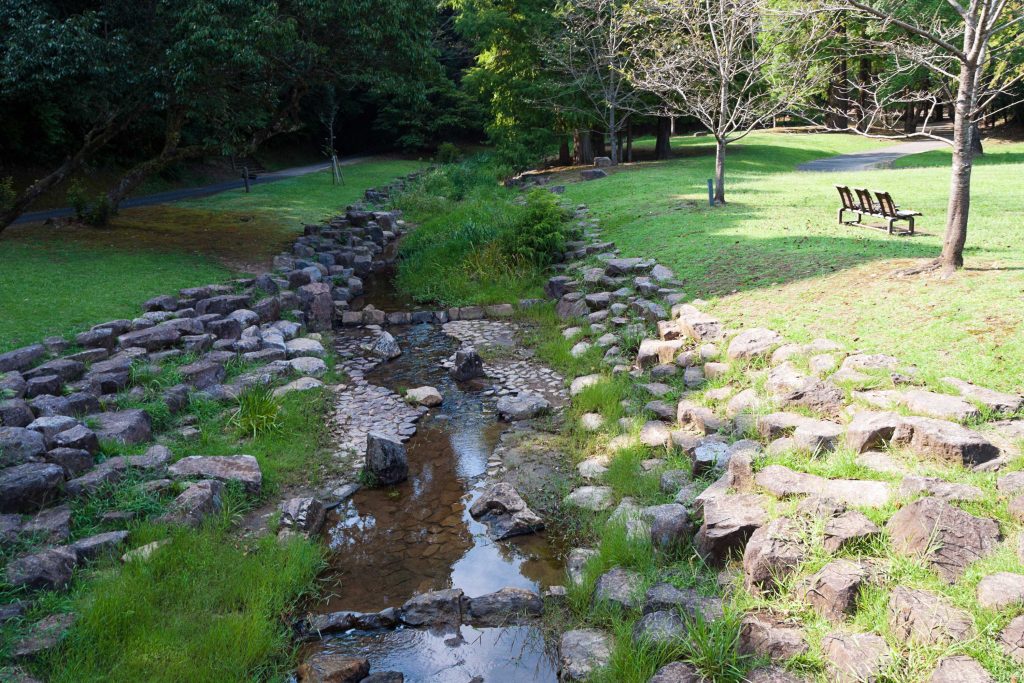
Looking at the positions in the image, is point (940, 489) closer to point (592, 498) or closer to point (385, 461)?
point (592, 498)

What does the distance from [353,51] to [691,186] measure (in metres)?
9.77

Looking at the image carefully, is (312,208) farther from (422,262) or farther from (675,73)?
(675,73)

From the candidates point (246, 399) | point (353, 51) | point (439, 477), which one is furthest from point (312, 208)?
point (439, 477)

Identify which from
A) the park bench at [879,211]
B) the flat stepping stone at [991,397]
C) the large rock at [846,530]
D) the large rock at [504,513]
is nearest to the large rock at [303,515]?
the large rock at [504,513]

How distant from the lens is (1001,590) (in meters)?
3.72

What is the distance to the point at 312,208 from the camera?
22.2 m

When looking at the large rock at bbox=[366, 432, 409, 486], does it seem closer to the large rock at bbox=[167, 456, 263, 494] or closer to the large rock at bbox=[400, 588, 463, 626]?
the large rock at bbox=[167, 456, 263, 494]

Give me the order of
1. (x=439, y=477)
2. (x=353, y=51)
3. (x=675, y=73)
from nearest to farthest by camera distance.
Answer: (x=439, y=477) → (x=353, y=51) → (x=675, y=73)

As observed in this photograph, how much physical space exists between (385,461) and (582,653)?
3070 mm

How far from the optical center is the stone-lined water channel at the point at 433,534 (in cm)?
485

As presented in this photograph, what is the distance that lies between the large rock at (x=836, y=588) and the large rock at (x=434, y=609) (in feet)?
7.68

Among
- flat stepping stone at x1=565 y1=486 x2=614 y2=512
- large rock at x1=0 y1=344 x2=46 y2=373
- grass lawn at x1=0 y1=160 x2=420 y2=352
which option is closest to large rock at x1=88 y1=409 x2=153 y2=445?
large rock at x1=0 y1=344 x2=46 y2=373

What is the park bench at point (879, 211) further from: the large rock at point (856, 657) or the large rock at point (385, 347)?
Answer: the large rock at point (856, 657)

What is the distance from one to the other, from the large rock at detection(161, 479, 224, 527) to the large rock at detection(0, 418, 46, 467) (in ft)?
4.16
